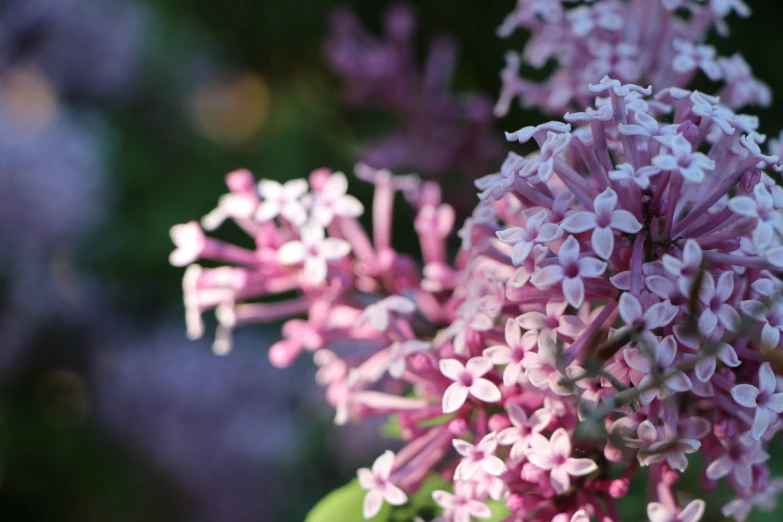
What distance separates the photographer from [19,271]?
214 centimetres

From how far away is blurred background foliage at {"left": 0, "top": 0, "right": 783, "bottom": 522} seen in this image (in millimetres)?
2135

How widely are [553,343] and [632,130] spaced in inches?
8.5

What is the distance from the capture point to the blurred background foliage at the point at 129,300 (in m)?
2.13

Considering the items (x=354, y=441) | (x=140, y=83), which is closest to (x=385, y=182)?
(x=354, y=441)

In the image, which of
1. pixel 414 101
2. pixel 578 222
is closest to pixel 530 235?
pixel 578 222

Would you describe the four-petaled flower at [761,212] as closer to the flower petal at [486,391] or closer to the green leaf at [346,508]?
the flower petal at [486,391]

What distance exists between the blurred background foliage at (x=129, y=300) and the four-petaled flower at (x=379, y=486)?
98 centimetres

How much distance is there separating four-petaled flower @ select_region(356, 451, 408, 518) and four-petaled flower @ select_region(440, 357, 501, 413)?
113 mm

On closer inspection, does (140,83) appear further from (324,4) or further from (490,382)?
(490,382)

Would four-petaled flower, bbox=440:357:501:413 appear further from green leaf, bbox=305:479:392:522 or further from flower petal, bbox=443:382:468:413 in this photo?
green leaf, bbox=305:479:392:522

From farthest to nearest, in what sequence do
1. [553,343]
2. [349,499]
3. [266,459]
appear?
[266,459] < [349,499] < [553,343]

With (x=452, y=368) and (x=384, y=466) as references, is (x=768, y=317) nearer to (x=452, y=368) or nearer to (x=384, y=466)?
(x=452, y=368)

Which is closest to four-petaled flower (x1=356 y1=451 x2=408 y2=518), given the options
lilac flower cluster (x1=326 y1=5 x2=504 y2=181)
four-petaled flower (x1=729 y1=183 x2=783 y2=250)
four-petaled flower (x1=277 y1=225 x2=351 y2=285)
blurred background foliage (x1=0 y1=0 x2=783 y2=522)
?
four-petaled flower (x1=277 y1=225 x2=351 y2=285)

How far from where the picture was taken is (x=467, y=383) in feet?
2.91
